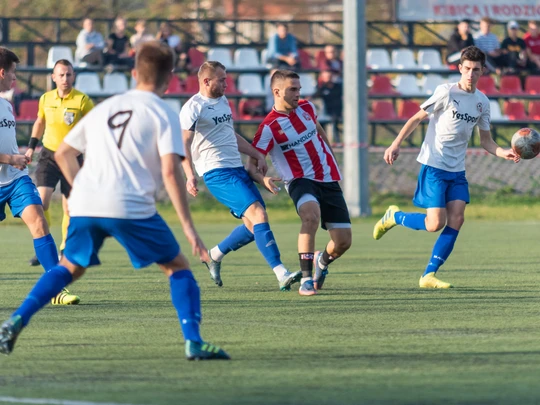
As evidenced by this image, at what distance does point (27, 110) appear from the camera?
2252 cm

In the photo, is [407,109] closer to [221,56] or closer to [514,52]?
[514,52]

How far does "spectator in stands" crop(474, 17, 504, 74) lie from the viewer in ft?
80.2

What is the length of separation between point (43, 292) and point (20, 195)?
2.99 m

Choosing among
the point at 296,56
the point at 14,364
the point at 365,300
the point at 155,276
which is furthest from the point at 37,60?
the point at 14,364

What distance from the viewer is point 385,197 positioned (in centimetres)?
2200

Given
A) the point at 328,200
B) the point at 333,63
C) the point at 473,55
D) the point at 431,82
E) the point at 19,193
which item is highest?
the point at 333,63

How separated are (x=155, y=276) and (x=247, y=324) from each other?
12.0ft

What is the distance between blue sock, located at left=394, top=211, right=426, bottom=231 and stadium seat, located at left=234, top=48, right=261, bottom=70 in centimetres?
1418

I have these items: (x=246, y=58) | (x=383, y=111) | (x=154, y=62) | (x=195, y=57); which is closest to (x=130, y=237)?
(x=154, y=62)

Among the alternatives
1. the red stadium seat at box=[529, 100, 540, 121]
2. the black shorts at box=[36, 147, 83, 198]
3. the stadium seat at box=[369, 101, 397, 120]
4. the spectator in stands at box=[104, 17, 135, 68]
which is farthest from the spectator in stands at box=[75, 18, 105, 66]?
the black shorts at box=[36, 147, 83, 198]

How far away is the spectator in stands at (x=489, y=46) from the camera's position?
24453 millimetres

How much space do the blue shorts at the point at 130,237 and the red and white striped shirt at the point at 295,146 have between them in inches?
145

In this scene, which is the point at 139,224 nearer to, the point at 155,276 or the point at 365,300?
the point at 365,300

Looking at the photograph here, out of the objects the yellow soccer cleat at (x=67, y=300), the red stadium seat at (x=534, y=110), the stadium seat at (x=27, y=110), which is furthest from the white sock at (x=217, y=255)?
the red stadium seat at (x=534, y=110)
